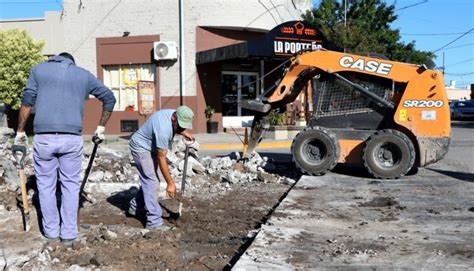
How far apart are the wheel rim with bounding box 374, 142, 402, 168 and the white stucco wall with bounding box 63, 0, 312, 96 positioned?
1278cm

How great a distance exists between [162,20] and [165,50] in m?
1.43

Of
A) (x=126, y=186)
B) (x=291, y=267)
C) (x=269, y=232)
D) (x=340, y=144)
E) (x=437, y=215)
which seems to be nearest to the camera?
(x=291, y=267)

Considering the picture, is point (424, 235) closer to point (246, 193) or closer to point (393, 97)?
point (246, 193)

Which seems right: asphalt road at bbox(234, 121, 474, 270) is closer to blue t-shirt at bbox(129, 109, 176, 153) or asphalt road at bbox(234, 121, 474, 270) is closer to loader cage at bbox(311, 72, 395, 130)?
loader cage at bbox(311, 72, 395, 130)

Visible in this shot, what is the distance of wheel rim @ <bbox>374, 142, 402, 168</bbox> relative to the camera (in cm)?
955

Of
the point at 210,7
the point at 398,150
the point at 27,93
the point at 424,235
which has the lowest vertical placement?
the point at 424,235

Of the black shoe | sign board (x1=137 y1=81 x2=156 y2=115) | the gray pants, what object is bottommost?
the black shoe

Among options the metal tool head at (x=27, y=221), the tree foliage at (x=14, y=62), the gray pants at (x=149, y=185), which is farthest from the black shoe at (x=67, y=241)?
the tree foliage at (x=14, y=62)

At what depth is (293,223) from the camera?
643 centimetres

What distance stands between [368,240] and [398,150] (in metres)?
4.16

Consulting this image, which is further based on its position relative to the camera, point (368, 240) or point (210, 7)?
point (210, 7)

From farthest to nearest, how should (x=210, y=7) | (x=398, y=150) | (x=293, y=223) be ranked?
1. (x=210, y=7)
2. (x=398, y=150)
3. (x=293, y=223)

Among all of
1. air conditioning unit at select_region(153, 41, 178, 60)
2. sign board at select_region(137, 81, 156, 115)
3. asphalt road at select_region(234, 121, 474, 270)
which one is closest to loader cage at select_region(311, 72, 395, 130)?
asphalt road at select_region(234, 121, 474, 270)

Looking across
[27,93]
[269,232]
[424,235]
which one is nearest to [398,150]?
[424,235]
